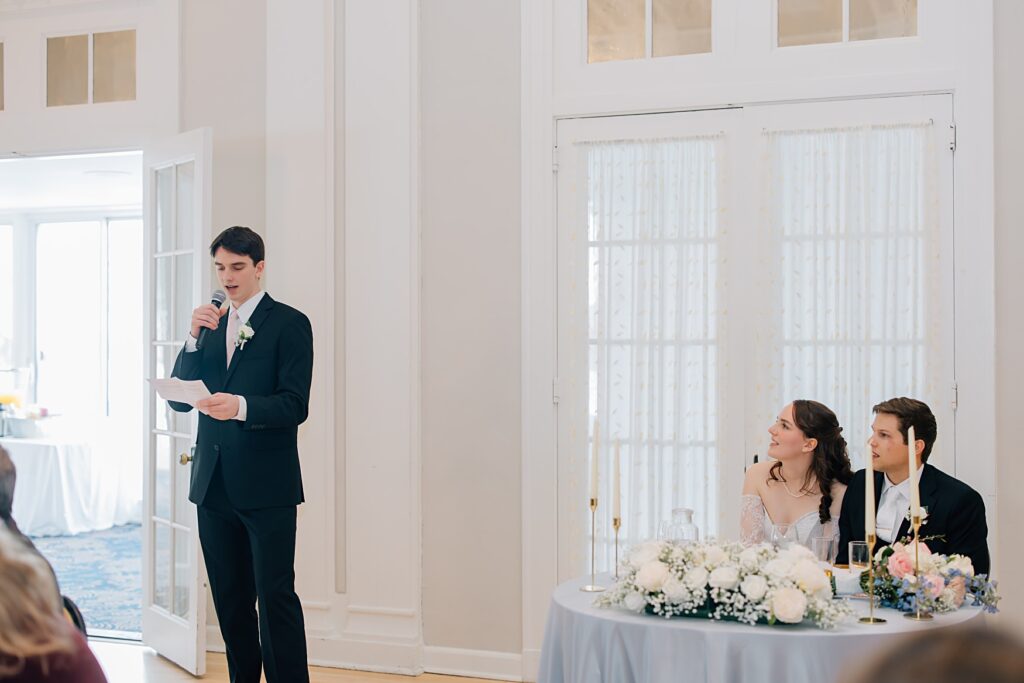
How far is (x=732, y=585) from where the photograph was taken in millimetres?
2697

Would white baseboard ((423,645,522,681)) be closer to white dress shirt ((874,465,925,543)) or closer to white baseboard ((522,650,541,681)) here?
white baseboard ((522,650,541,681))

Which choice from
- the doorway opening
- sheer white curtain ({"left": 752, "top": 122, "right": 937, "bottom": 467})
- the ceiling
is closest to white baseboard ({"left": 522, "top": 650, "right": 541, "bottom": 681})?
sheer white curtain ({"left": 752, "top": 122, "right": 937, "bottom": 467})

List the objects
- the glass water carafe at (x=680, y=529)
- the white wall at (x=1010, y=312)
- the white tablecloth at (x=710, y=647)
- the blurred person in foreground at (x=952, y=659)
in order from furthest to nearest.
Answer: the white wall at (x=1010, y=312) → the glass water carafe at (x=680, y=529) → the white tablecloth at (x=710, y=647) → the blurred person in foreground at (x=952, y=659)

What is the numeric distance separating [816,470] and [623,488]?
39.7 inches

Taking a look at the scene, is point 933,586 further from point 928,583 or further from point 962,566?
point 962,566

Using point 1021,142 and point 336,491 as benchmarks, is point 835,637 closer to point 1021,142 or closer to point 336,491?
point 1021,142

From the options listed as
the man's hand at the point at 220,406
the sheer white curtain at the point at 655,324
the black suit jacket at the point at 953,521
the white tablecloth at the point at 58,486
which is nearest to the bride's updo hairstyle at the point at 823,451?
the black suit jacket at the point at 953,521

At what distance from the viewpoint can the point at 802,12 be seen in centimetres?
442

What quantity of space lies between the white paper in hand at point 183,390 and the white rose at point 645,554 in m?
1.70

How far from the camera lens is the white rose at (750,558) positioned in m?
2.73

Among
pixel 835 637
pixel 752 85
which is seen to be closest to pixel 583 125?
pixel 752 85

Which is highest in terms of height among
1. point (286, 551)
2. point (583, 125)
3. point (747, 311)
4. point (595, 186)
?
point (583, 125)

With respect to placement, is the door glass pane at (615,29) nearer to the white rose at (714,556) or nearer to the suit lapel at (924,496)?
the suit lapel at (924,496)

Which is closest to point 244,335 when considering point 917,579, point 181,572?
point 181,572
